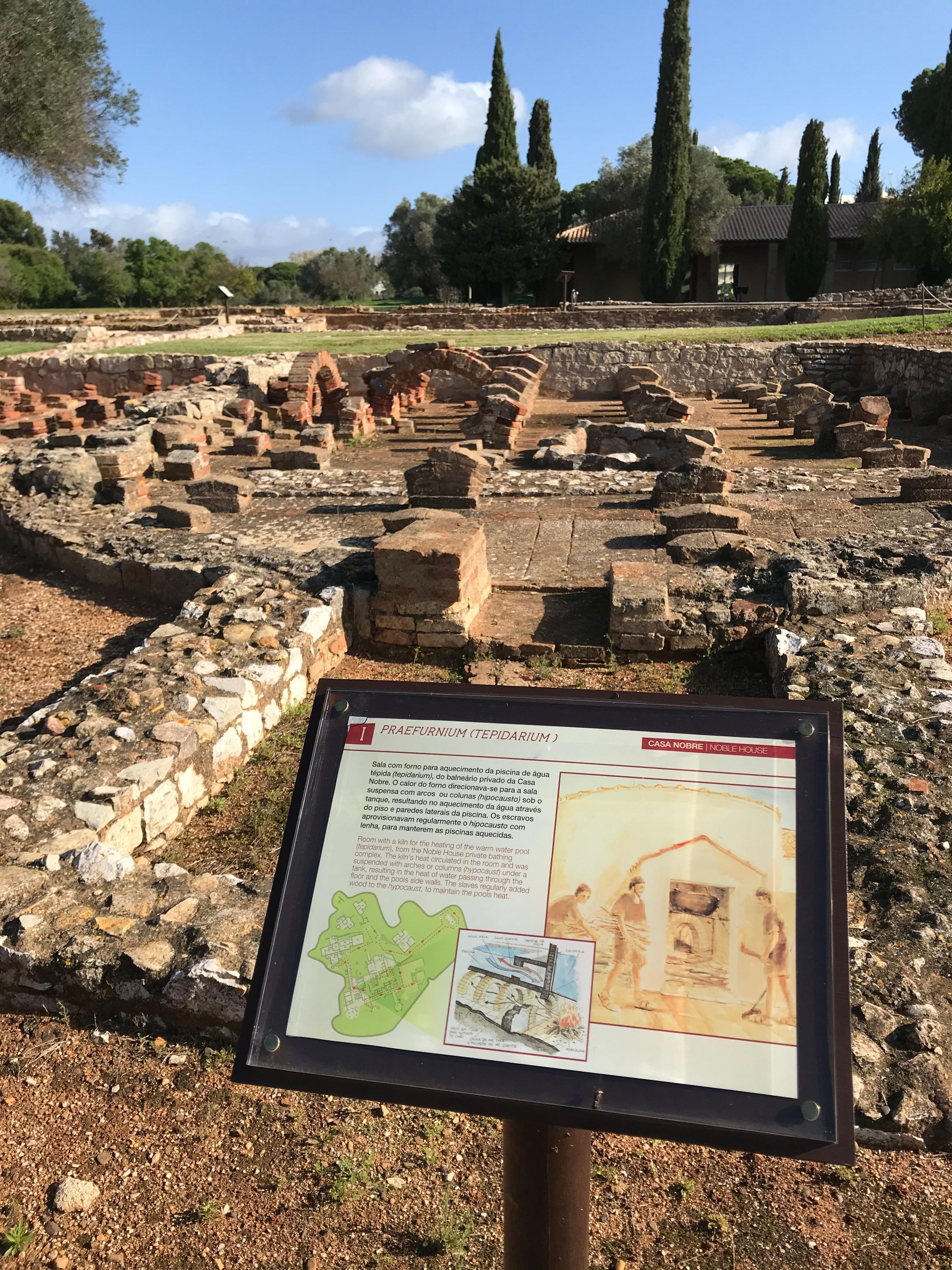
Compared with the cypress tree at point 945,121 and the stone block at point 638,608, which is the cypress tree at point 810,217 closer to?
the cypress tree at point 945,121

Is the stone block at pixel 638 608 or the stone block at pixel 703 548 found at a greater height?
the stone block at pixel 703 548

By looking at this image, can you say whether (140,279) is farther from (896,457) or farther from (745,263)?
(896,457)

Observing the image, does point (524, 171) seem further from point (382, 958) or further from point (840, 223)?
point (382, 958)

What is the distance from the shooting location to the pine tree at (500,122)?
38781 mm

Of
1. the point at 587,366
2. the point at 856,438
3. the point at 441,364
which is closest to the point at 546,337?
the point at 587,366

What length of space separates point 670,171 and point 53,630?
107ft

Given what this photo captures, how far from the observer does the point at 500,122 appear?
3928 centimetres

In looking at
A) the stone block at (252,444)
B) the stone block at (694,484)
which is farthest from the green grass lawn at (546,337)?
the stone block at (694,484)

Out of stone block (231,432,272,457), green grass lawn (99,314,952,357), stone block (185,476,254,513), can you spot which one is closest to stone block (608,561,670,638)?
stone block (185,476,254,513)

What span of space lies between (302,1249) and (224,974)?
0.87 m

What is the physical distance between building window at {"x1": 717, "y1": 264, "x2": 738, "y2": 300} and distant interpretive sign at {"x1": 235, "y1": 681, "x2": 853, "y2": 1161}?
43.1 meters

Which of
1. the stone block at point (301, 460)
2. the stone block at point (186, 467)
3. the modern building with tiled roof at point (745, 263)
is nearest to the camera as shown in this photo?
the stone block at point (186, 467)

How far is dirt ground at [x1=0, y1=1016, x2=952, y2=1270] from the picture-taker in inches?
100.0

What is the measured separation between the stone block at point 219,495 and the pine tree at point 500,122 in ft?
112
